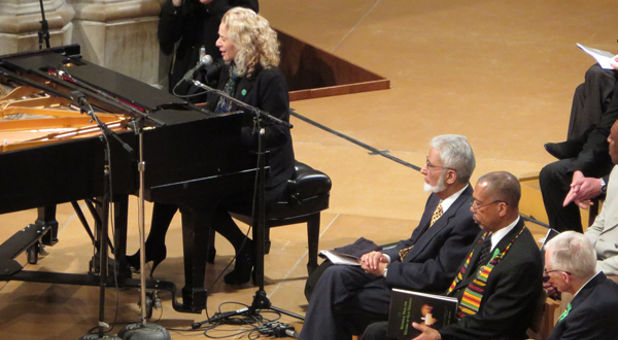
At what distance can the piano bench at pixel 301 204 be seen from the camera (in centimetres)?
554

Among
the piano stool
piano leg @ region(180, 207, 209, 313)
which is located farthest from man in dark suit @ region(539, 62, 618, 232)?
piano leg @ region(180, 207, 209, 313)

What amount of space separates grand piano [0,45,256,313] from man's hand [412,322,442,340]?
141cm

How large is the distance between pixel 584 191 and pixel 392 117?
354cm

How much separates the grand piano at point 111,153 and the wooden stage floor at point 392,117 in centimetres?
29

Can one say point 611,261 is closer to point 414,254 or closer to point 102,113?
point 414,254

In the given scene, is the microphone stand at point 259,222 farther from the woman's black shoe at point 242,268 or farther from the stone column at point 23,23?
the stone column at point 23,23

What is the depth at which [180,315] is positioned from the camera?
5.42 metres

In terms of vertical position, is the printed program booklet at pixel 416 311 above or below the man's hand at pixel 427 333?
above

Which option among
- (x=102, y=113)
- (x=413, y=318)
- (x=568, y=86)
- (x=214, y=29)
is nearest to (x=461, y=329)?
(x=413, y=318)

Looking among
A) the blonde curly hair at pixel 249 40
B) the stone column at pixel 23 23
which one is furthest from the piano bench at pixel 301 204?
the stone column at pixel 23 23

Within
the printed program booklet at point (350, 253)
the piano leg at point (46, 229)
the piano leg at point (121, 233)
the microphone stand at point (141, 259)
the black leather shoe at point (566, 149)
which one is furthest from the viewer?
the piano leg at point (46, 229)

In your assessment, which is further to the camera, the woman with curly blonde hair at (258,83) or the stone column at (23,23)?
the stone column at (23,23)

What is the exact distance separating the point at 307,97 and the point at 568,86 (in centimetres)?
246

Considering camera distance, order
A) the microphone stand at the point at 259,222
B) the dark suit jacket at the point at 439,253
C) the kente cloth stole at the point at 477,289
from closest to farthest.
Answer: the kente cloth stole at the point at 477,289 < the dark suit jacket at the point at 439,253 < the microphone stand at the point at 259,222
